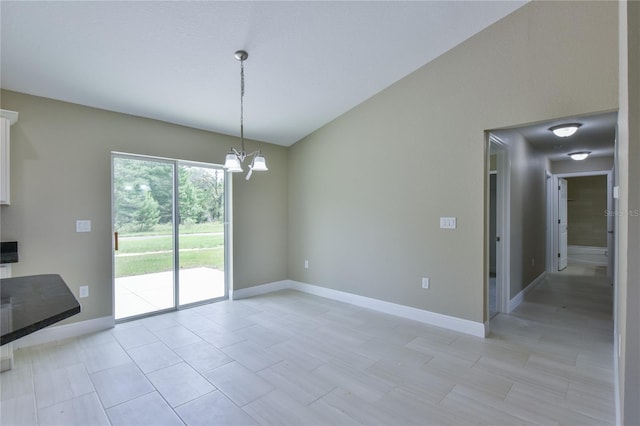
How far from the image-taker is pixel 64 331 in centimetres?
330

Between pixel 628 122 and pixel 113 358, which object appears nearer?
pixel 628 122

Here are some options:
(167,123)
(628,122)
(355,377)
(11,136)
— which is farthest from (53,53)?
(628,122)

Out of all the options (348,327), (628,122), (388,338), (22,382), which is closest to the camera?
(628,122)

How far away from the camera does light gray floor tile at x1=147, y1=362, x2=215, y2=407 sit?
7.39ft

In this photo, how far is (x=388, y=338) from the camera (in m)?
3.26

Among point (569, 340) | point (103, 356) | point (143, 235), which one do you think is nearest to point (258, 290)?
point (143, 235)

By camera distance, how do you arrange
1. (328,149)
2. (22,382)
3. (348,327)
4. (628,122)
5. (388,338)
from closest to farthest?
(628,122)
(22,382)
(388,338)
(348,327)
(328,149)

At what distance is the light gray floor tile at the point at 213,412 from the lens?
1.98 meters

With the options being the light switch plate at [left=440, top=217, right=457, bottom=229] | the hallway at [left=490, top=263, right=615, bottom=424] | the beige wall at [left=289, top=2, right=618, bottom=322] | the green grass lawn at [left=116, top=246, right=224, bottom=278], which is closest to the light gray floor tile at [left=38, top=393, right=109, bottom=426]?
the green grass lawn at [left=116, top=246, right=224, bottom=278]

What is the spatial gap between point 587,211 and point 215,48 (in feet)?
Result: 36.1

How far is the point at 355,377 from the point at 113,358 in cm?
224

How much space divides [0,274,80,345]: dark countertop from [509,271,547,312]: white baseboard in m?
4.67

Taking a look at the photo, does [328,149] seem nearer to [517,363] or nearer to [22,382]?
[517,363]

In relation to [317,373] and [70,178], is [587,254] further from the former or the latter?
[70,178]
